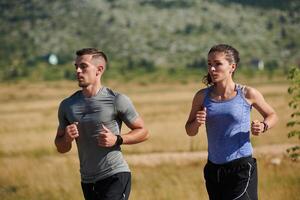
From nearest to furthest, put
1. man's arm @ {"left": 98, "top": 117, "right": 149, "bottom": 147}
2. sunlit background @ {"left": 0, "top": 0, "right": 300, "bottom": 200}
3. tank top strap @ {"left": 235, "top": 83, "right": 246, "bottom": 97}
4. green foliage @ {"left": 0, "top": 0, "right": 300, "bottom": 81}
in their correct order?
man's arm @ {"left": 98, "top": 117, "right": 149, "bottom": 147}, tank top strap @ {"left": 235, "top": 83, "right": 246, "bottom": 97}, sunlit background @ {"left": 0, "top": 0, "right": 300, "bottom": 200}, green foliage @ {"left": 0, "top": 0, "right": 300, "bottom": 81}

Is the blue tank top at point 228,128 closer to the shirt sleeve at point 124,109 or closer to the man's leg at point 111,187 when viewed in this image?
the shirt sleeve at point 124,109

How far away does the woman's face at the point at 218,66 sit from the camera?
6555mm

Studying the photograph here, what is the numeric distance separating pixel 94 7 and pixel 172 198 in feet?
605

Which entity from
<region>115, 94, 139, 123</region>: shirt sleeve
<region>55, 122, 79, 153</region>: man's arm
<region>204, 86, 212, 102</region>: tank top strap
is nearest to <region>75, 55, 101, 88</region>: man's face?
<region>115, 94, 139, 123</region>: shirt sleeve

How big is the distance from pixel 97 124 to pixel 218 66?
117 centimetres

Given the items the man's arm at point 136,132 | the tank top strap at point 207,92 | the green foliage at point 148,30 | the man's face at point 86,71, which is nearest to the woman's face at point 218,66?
the tank top strap at point 207,92

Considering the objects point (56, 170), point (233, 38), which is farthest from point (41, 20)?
point (56, 170)

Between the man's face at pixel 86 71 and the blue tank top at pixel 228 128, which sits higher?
the man's face at pixel 86 71

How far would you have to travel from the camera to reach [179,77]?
14388cm

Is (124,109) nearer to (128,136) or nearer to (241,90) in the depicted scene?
(128,136)

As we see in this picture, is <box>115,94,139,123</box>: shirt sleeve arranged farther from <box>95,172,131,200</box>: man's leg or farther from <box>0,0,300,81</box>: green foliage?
<box>0,0,300,81</box>: green foliage

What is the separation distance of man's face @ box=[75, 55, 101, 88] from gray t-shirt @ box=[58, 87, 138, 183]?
13cm

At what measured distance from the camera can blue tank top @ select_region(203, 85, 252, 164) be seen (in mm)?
6492

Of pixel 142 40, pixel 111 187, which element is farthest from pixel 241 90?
pixel 142 40
